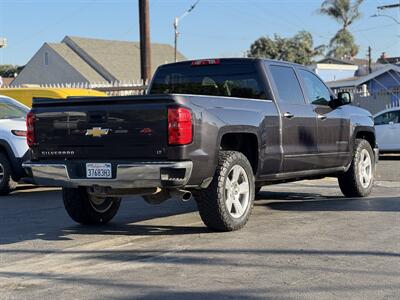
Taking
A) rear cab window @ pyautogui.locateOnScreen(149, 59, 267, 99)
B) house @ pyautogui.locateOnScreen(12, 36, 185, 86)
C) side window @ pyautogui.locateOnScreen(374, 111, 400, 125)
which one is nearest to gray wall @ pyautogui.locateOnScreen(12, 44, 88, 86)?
house @ pyautogui.locateOnScreen(12, 36, 185, 86)

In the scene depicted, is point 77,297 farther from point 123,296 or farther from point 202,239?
point 202,239

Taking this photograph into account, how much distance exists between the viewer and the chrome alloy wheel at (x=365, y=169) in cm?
976

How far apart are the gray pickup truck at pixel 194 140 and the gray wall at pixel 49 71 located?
37.7m

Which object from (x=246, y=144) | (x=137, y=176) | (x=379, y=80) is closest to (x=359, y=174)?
(x=246, y=144)

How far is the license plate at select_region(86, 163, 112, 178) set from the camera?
649 cm

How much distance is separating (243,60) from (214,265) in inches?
131

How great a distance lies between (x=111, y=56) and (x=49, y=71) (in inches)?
185

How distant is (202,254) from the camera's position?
607cm

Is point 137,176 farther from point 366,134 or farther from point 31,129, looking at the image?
point 366,134

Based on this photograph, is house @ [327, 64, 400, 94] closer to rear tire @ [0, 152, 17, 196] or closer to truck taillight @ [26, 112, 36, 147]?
rear tire @ [0, 152, 17, 196]

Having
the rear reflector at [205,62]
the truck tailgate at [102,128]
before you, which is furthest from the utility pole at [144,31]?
the truck tailgate at [102,128]

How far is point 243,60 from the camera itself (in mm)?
8156

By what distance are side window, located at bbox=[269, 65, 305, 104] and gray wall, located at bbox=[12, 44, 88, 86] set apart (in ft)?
124

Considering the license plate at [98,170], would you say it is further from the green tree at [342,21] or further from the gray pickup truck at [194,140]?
the green tree at [342,21]
